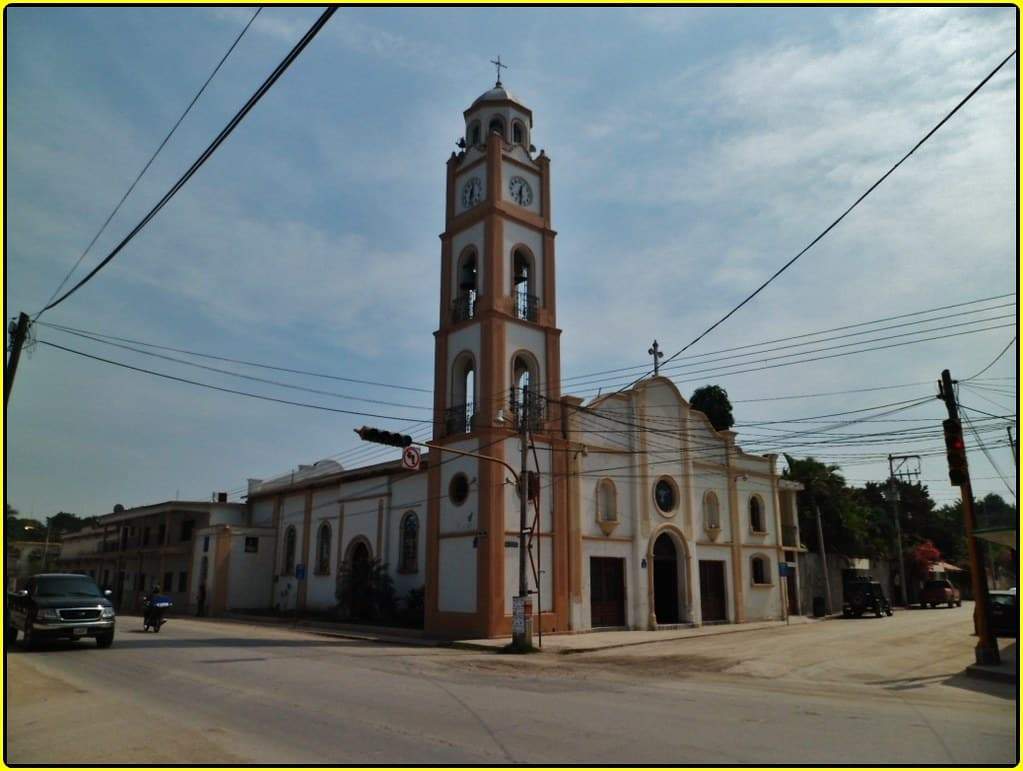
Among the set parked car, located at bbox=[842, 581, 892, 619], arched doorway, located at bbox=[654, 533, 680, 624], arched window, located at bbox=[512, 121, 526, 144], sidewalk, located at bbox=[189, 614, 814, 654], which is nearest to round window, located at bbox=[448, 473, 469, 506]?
sidewalk, located at bbox=[189, 614, 814, 654]

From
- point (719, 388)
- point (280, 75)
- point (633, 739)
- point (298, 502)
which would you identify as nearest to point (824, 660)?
point (633, 739)

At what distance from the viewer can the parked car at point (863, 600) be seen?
1446 inches

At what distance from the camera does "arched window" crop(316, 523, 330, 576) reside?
122 ft

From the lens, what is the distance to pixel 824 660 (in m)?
18.2

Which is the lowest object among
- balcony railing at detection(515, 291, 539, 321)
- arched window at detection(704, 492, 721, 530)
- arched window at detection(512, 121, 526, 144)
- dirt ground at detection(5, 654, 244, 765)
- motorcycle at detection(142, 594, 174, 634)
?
dirt ground at detection(5, 654, 244, 765)

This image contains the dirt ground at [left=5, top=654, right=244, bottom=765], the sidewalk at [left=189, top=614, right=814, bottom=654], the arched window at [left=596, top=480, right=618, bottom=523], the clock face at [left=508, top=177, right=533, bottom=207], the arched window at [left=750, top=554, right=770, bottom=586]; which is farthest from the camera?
the arched window at [left=750, top=554, right=770, bottom=586]

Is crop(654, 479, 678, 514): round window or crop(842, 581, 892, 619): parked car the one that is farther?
crop(842, 581, 892, 619): parked car

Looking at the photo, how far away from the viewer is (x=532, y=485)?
79.0 ft

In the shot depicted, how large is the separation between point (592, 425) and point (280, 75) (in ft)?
72.6

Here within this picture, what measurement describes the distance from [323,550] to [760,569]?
20787 millimetres

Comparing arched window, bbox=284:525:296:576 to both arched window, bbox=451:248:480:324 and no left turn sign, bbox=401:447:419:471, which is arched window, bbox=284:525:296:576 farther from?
no left turn sign, bbox=401:447:419:471

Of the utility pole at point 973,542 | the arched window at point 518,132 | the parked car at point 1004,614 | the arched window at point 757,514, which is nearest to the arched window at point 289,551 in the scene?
the arched window at point 757,514

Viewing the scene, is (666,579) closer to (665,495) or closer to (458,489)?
(665,495)

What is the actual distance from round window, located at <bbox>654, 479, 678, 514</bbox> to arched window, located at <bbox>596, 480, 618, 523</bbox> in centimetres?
234
